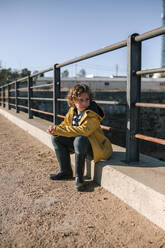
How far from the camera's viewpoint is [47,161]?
320 cm

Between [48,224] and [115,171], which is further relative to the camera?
[115,171]

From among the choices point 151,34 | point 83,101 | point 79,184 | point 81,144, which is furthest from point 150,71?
point 79,184

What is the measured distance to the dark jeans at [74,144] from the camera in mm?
2293

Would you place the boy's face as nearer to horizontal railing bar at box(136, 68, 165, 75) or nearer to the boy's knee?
the boy's knee

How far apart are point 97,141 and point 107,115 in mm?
16939

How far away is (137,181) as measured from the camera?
1851mm

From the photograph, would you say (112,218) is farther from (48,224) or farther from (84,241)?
(48,224)

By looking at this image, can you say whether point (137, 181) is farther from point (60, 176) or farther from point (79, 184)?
point (60, 176)

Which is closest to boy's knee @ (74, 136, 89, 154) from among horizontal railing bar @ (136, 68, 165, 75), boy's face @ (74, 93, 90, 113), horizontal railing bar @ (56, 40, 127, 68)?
boy's face @ (74, 93, 90, 113)

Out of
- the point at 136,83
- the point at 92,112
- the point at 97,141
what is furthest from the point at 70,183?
the point at 136,83

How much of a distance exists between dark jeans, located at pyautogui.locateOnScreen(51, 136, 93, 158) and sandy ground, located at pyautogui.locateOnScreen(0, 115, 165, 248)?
327 mm

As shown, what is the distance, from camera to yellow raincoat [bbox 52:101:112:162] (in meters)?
2.34

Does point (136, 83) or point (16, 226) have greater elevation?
point (136, 83)

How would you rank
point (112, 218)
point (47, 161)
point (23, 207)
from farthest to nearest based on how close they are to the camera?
point (47, 161), point (23, 207), point (112, 218)
